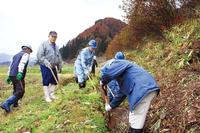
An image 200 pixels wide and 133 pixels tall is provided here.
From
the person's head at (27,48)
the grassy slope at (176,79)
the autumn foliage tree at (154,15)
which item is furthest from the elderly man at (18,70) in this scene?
the autumn foliage tree at (154,15)

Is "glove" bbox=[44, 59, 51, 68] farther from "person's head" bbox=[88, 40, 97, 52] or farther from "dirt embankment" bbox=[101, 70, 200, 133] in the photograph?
"dirt embankment" bbox=[101, 70, 200, 133]

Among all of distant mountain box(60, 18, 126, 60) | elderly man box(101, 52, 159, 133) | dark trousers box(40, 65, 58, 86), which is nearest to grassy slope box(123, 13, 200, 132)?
elderly man box(101, 52, 159, 133)

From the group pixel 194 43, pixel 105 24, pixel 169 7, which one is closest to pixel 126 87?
pixel 194 43

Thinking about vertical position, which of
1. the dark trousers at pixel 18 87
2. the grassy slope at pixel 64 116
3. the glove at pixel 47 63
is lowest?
the grassy slope at pixel 64 116

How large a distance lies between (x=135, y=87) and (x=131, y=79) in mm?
197

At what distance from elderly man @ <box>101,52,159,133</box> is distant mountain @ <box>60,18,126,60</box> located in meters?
39.3

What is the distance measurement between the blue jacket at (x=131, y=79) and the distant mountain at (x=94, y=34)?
39.3 metres

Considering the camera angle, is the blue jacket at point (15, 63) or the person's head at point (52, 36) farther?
the blue jacket at point (15, 63)

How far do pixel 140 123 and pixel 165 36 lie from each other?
8776 millimetres

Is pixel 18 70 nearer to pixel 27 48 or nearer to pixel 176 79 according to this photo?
pixel 27 48

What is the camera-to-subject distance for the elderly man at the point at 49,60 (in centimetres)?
1471

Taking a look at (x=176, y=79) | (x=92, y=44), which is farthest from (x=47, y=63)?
(x=176, y=79)

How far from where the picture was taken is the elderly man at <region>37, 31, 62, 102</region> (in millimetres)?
14711

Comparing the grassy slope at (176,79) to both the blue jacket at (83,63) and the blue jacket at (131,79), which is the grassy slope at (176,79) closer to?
the blue jacket at (131,79)
